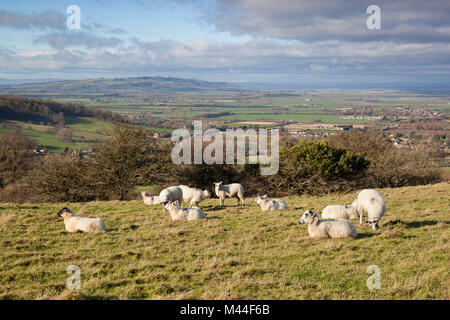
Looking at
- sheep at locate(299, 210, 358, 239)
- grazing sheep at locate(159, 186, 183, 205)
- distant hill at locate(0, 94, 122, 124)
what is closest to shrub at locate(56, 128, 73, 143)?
distant hill at locate(0, 94, 122, 124)

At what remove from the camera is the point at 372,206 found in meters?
11.7

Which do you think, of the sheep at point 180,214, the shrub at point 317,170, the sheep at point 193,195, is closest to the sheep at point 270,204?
the sheep at point 193,195

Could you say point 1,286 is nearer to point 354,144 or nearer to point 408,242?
point 408,242

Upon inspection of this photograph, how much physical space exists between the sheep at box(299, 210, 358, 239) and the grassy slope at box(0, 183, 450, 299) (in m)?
0.38

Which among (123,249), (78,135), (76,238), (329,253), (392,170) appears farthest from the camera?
(78,135)

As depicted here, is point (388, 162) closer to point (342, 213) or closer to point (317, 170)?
point (317, 170)

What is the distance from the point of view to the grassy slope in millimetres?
6652

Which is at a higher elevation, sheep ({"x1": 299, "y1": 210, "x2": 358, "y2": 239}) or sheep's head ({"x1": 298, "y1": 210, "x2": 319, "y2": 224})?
sheep's head ({"x1": 298, "y1": 210, "x2": 319, "y2": 224})

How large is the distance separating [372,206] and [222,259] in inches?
246

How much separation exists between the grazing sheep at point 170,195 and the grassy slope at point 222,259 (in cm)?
236

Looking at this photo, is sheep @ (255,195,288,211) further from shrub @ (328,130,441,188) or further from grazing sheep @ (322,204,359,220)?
shrub @ (328,130,441,188)
